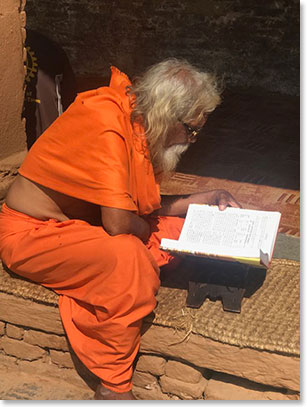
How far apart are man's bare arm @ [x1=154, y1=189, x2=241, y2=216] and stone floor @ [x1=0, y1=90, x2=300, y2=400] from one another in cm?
115

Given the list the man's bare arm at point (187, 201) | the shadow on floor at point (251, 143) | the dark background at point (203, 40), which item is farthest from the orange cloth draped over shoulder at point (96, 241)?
the dark background at point (203, 40)

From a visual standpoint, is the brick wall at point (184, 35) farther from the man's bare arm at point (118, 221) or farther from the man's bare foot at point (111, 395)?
the man's bare foot at point (111, 395)

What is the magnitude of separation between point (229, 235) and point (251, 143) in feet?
12.3

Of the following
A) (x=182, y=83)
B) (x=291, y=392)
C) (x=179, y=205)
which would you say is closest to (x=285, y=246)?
(x=179, y=205)

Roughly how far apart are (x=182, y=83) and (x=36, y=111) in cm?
187

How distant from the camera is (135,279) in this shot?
3.04 metres

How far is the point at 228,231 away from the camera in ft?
10.6

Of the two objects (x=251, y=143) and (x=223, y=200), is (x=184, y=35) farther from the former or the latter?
(x=223, y=200)

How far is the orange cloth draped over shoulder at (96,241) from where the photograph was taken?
3045 millimetres

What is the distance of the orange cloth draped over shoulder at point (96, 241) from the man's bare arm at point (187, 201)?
1.24 feet

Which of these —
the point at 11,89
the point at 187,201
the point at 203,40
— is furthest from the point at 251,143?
the point at 11,89

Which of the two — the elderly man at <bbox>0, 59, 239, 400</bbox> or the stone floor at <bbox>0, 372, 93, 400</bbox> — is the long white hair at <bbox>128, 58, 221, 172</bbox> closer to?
the elderly man at <bbox>0, 59, 239, 400</bbox>

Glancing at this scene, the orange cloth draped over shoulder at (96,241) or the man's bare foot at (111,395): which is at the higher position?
the orange cloth draped over shoulder at (96,241)

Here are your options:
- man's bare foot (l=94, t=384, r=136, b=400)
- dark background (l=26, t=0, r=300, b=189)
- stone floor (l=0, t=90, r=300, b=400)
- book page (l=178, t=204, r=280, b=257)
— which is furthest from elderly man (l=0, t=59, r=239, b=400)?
dark background (l=26, t=0, r=300, b=189)
